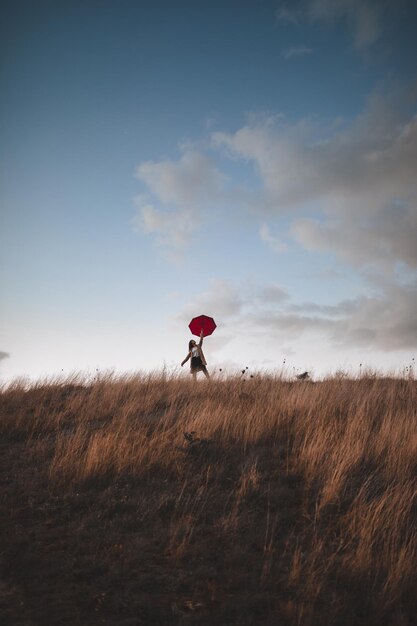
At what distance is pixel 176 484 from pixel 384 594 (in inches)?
102

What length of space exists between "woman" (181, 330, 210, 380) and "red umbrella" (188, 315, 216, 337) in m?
0.30

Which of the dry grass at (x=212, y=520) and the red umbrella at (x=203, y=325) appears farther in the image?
the red umbrella at (x=203, y=325)

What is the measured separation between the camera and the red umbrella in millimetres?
13867

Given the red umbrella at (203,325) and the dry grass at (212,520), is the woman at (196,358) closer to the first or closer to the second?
the red umbrella at (203,325)

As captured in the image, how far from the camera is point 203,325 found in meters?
13.9

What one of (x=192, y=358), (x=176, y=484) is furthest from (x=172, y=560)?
(x=192, y=358)

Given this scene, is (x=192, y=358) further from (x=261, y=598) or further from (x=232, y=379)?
(x=261, y=598)

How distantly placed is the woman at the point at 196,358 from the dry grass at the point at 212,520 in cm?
549

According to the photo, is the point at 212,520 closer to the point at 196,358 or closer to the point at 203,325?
the point at 196,358

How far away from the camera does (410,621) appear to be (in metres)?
3.19

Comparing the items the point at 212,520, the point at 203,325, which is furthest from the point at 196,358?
the point at 212,520

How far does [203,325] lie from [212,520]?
32.1 ft

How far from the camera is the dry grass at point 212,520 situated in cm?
322

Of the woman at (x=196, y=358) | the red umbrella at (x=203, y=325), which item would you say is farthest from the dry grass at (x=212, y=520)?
the red umbrella at (x=203, y=325)
